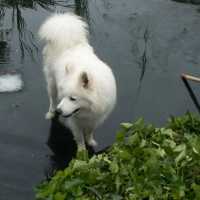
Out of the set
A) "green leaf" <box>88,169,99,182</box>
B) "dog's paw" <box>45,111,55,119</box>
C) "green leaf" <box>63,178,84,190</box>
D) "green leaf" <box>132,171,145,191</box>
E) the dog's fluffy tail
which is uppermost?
the dog's fluffy tail

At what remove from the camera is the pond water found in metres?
3.18

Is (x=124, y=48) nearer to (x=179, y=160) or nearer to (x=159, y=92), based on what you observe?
(x=159, y=92)

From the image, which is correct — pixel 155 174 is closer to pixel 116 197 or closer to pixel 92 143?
pixel 116 197

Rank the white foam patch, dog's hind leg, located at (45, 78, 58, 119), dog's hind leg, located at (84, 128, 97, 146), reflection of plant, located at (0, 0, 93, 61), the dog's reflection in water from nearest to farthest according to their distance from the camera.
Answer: the dog's reflection in water, dog's hind leg, located at (84, 128, 97, 146), dog's hind leg, located at (45, 78, 58, 119), the white foam patch, reflection of plant, located at (0, 0, 93, 61)

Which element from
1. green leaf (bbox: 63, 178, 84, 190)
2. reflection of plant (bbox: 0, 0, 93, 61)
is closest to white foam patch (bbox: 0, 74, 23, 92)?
reflection of plant (bbox: 0, 0, 93, 61)

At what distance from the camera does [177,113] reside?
12.5 feet

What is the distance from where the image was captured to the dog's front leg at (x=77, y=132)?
3164 mm

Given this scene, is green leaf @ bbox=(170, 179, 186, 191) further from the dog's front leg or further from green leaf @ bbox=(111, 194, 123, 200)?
the dog's front leg

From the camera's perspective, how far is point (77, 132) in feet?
10.6

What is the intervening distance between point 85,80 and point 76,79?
0.13 m

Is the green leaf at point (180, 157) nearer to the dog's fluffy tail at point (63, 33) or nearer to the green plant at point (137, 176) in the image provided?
the green plant at point (137, 176)

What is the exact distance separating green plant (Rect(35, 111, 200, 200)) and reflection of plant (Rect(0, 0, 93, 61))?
3992 millimetres

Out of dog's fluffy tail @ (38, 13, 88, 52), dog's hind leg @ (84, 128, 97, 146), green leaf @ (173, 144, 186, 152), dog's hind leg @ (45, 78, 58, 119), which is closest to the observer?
green leaf @ (173, 144, 186, 152)

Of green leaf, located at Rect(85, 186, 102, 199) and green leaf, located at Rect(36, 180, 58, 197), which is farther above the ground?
green leaf, located at Rect(85, 186, 102, 199)
